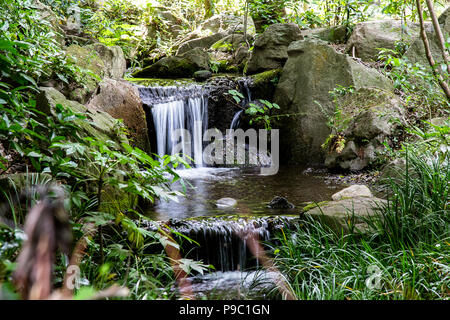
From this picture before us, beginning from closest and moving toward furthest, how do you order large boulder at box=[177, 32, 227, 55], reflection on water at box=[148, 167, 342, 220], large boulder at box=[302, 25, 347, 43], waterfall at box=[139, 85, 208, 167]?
reflection on water at box=[148, 167, 342, 220]
waterfall at box=[139, 85, 208, 167]
large boulder at box=[302, 25, 347, 43]
large boulder at box=[177, 32, 227, 55]

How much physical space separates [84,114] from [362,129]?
5.21 m

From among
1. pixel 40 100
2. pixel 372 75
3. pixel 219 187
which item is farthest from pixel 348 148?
pixel 40 100

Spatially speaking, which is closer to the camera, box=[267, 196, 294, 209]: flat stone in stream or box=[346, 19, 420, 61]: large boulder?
box=[267, 196, 294, 209]: flat stone in stream

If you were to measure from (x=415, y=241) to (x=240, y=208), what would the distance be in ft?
7.79

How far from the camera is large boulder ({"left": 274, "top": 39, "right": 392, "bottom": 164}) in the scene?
772 cm

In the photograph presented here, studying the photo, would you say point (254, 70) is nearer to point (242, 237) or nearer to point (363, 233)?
point (242, 237)

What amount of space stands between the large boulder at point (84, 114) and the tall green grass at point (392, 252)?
2.22 m

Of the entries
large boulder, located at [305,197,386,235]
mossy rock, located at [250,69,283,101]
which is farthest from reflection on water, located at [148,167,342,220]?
mossy rock, located at [250,69,283,101]

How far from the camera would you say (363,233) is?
321 cm

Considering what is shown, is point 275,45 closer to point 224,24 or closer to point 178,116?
point 178,116

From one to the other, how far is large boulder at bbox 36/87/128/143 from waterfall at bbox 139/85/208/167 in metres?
2.75

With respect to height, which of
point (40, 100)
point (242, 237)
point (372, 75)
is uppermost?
point (372, 75)

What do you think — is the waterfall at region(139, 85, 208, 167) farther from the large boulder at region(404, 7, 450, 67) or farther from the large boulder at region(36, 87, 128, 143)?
the large boulder at region(404, 7, 450, 67)

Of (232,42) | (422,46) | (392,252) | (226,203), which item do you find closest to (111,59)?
(232,42)
